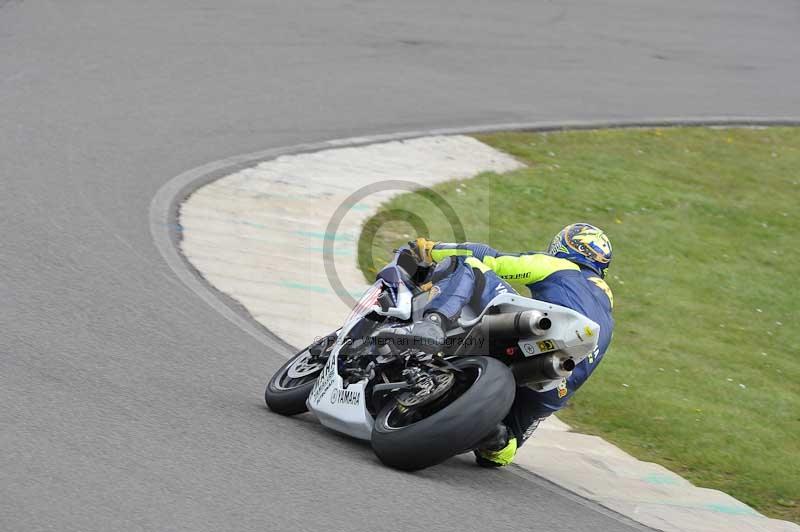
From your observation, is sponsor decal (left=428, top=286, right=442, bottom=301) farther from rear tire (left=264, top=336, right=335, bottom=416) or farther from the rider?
rear tire (left=264, top=336, right=335, bottom=416)

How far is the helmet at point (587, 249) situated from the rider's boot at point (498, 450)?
100 cm

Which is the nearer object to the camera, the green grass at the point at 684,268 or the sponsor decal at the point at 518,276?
the sponsor decal at the point at 518,276

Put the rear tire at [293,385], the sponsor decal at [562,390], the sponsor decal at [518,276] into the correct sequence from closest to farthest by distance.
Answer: the sponsor decal at [518,276] < the sponsor decal at [562,390] < the rear tire at [293,385]

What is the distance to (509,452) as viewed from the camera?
20.8 ft

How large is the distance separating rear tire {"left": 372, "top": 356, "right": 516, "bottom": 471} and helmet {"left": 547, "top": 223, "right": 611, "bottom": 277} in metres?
0.97

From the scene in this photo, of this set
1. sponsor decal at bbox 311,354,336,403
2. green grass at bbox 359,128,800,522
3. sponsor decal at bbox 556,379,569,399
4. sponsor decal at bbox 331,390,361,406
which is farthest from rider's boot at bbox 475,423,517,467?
green grass at bbox 359,128,800,522

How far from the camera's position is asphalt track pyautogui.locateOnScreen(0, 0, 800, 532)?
500 cm

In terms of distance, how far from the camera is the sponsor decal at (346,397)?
19.9 ft

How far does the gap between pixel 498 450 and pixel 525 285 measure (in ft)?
3.01

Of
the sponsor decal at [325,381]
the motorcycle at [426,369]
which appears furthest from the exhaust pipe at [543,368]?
the sponsor decal at [325,381]

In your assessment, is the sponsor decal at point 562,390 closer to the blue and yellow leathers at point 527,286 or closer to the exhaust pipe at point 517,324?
the blue and yellow leathers at point 527,286

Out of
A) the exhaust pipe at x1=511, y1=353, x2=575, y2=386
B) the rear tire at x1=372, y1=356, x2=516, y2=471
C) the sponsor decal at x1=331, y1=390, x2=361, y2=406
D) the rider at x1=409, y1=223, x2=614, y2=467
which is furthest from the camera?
the sponsor decal at x1=331, y1=390, x2=361, y2=406

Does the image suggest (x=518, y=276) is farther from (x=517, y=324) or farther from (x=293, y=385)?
(x=293, y=385)

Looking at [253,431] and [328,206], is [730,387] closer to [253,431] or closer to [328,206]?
[328,206]
